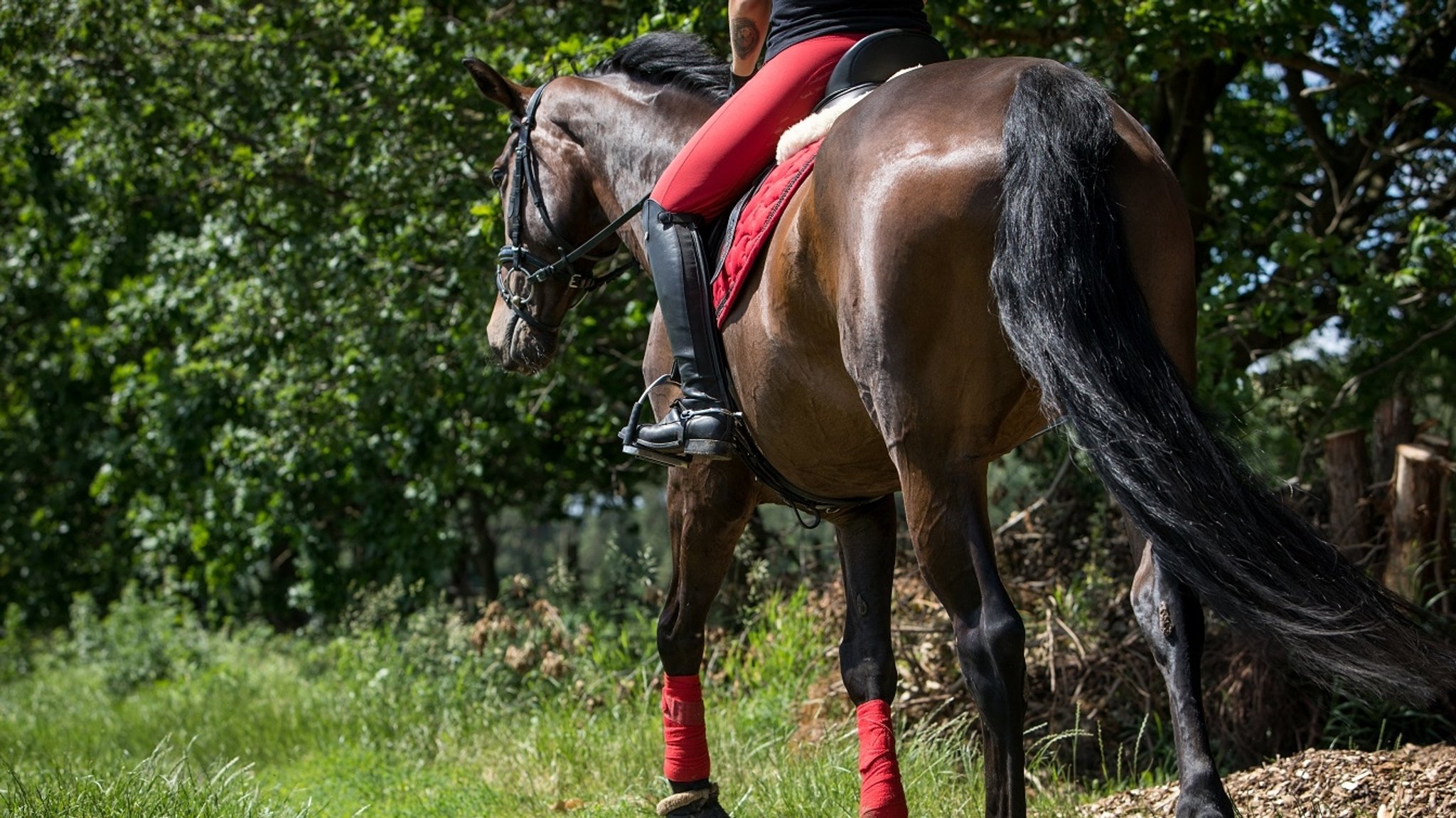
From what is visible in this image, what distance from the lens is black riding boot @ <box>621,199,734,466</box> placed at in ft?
11.6

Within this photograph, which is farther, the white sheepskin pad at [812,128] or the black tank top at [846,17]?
the black tank top at [846,17]

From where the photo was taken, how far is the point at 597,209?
475 cm

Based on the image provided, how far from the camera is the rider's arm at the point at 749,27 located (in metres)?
3.94

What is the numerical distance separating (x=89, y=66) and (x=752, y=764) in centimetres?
634

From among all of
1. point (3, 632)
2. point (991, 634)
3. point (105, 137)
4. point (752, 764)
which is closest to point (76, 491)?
point (3, 632)

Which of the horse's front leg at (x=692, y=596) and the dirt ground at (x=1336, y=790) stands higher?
the horse's front leg at (x=692, y=596)

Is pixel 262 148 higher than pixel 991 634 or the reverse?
higher

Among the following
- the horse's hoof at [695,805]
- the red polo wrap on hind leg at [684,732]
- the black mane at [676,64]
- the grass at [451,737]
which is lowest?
the grass at [451,737]

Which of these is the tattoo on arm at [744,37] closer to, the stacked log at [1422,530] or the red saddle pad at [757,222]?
the red saddle pad at [757,222]

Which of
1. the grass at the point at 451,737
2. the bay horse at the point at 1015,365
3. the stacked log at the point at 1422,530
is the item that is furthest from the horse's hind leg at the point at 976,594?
the stacked log at the point at 1422,530

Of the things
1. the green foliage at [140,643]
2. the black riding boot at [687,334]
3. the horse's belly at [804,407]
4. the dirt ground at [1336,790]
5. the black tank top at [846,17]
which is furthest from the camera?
the green foliage at [140,643]

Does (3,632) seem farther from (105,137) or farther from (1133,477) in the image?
(1133,477)

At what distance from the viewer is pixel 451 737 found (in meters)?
6.58

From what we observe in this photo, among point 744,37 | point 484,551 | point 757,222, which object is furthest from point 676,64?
point 484,551
